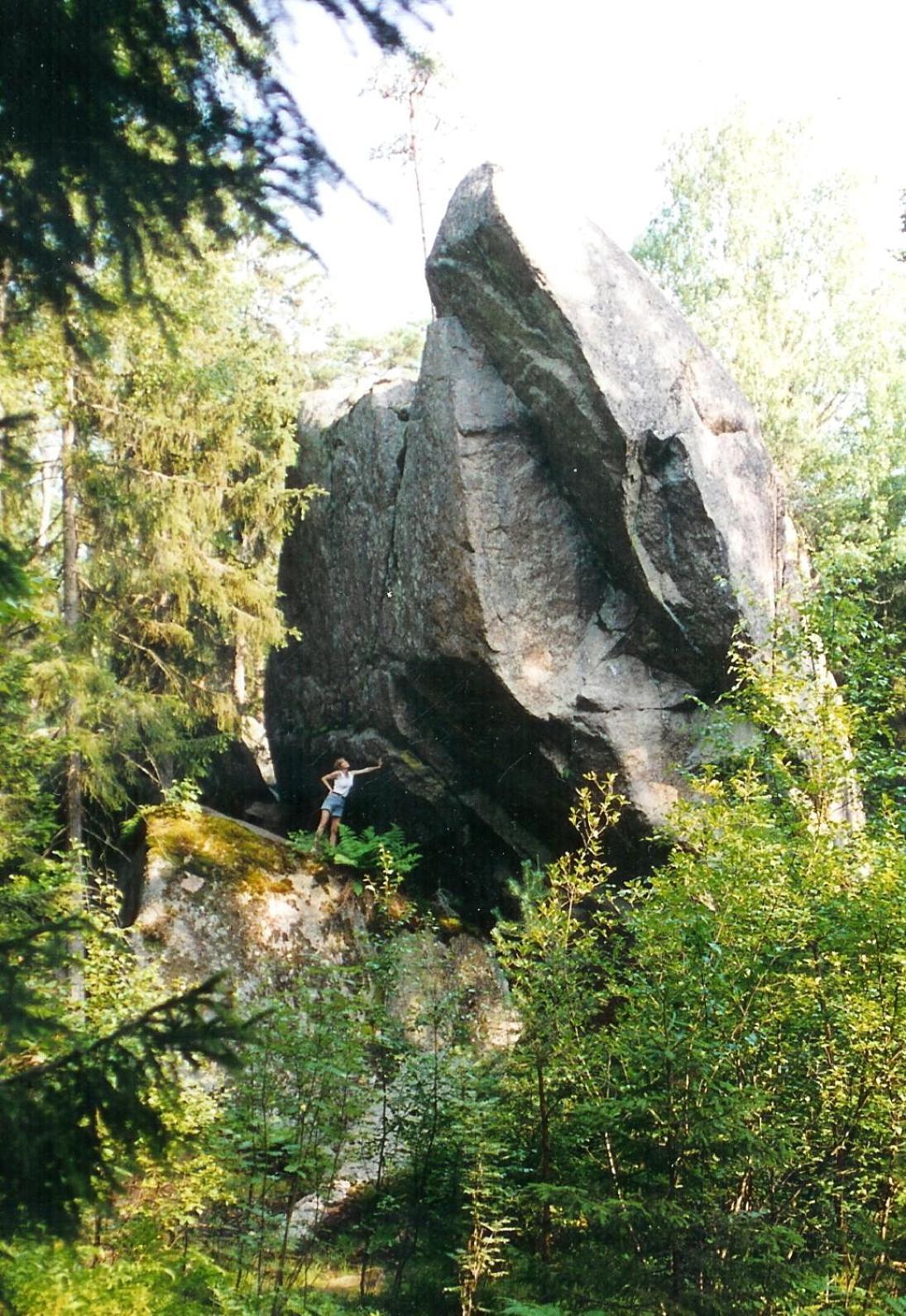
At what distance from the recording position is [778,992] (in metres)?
5.34

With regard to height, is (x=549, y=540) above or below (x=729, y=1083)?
above

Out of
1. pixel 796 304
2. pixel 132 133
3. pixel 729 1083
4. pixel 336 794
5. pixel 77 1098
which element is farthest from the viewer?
pixel 796 304

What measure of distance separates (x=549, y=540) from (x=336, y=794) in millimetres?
3618

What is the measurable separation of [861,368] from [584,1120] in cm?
1606

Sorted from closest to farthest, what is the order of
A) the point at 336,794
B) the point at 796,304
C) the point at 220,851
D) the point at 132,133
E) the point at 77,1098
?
the point at 77,1098, the point at 132,133, the point at 220,851, the point at 336,794, the point at 796,304

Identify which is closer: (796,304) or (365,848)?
(365,848)

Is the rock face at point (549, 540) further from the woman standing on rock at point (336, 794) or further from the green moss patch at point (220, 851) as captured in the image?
the green moss patch at point (220, 851)

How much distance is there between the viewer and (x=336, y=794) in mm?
12102

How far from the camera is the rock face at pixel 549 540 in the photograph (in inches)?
424

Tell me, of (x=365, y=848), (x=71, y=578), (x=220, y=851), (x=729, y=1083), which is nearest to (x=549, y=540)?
(x=365, y=848)

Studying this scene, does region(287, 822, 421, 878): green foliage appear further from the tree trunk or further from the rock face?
the tree trunk

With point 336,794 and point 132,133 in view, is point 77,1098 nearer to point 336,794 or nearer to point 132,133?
point 132,133

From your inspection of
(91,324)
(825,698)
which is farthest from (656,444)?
(91,324)

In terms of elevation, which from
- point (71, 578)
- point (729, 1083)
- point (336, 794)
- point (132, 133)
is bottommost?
point (729, 1083)
